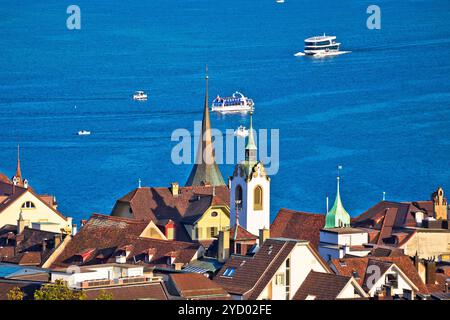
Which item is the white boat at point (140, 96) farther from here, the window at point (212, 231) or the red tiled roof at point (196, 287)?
the red tiled roof at point (196, 287)

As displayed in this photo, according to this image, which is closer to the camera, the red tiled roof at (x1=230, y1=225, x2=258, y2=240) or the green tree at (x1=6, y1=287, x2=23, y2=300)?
the green tree at (x1=6, y1=287, x2=23, y2=300)

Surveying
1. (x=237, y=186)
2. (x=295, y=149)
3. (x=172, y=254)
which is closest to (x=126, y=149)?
(x=295, y=149)

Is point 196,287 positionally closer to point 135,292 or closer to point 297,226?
point 135,292

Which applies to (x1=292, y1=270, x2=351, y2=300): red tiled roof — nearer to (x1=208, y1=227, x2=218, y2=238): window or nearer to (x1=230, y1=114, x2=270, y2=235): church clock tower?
(x1=230, y1=114, x2=270, y2=235): church clock tower

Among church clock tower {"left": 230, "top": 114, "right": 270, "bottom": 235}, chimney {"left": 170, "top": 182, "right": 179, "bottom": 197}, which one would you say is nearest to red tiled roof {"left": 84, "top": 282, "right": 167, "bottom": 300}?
church clock tower {"left": 230, "top": 114, "right": 270, "bottom": 235}

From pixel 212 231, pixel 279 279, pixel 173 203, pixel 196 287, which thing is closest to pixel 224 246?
pixel 279 279
